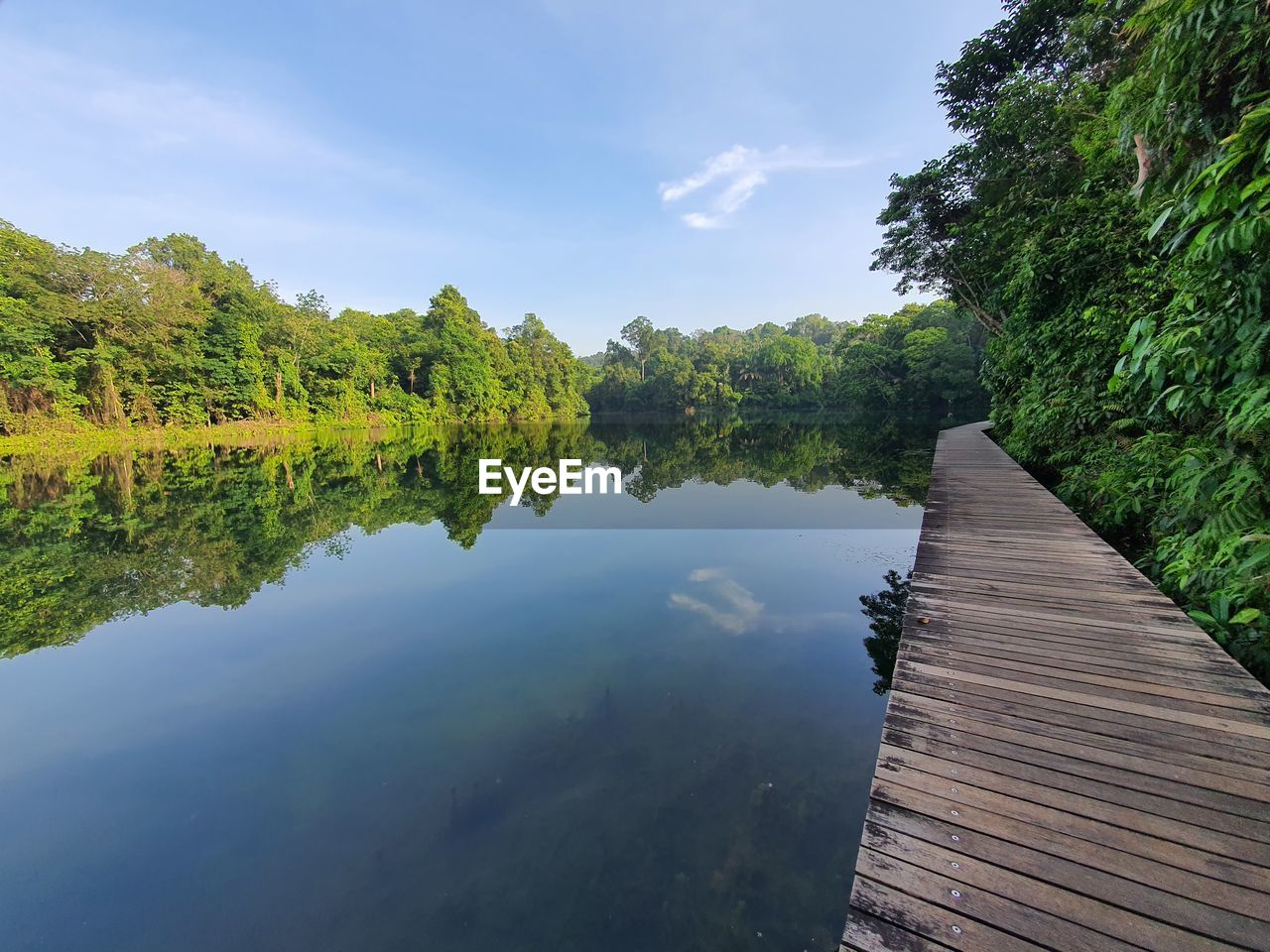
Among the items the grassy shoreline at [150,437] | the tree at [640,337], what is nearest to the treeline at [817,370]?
the tree at [640,337]

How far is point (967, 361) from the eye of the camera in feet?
112

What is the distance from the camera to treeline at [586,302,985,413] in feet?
117

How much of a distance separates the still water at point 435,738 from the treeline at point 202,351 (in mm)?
19272

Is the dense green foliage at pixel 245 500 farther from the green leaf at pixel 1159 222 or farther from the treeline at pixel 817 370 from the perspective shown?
the treeline at pixel 817 370

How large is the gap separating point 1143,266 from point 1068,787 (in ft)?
25.0

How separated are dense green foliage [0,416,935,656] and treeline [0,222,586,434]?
5880 mm

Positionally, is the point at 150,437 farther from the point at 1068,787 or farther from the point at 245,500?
the point at 1068,787

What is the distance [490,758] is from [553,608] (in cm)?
232

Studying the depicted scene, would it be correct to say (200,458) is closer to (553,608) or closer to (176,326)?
(176,326)

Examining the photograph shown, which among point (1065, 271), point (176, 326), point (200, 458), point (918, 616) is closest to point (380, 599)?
point (918, 616)

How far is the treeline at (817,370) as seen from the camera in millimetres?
35625

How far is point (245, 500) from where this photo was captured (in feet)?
35.3

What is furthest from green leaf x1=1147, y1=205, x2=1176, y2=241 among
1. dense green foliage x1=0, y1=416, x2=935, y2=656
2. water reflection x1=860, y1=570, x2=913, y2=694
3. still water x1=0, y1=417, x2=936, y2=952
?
dense green foliage x1=0, y1=416, x2=935, y2=656

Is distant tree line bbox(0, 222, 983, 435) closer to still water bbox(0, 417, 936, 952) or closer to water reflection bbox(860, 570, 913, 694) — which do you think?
still water bbox(0, 417, 936, 952)
